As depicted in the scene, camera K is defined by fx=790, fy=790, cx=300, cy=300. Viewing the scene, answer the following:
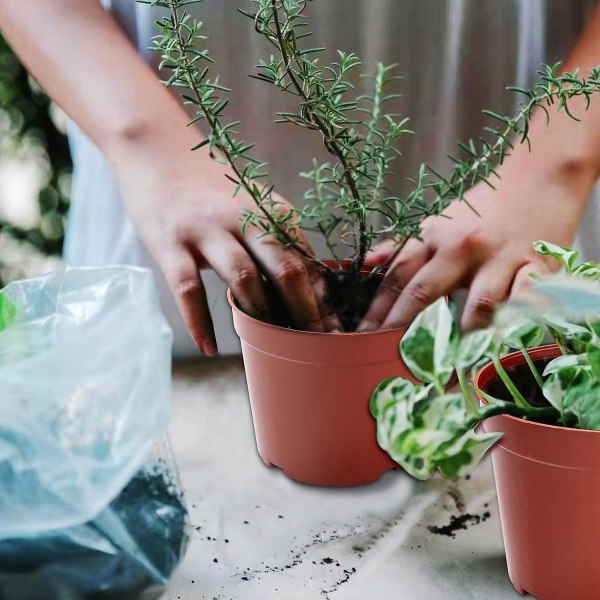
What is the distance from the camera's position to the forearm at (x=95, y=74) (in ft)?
2.35

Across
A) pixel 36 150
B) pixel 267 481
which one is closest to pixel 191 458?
pixel 267 481

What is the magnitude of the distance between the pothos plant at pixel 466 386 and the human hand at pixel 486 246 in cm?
12

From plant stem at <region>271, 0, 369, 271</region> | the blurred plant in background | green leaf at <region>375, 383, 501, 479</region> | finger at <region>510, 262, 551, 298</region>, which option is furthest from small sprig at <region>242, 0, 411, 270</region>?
the blurred plant in background

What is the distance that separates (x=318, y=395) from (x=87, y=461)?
20 centimetres

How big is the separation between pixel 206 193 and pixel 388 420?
0.34 meters

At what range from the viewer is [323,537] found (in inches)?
21.4

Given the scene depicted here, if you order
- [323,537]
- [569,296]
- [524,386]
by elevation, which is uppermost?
[569,296]

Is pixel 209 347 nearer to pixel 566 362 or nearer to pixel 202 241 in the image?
pixel 202 241

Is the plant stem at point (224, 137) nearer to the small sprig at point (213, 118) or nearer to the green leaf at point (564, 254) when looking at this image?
the small sprig at point (213, 118)

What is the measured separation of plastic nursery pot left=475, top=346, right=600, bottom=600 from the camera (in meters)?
0.42

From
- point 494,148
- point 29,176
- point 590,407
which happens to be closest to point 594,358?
point 590,407

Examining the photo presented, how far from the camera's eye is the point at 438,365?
392 mm

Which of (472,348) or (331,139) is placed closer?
(472,348)

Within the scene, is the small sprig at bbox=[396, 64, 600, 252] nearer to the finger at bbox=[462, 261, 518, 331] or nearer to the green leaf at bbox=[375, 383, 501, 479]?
the finger at bbox=[462, 261, 518, 331]
